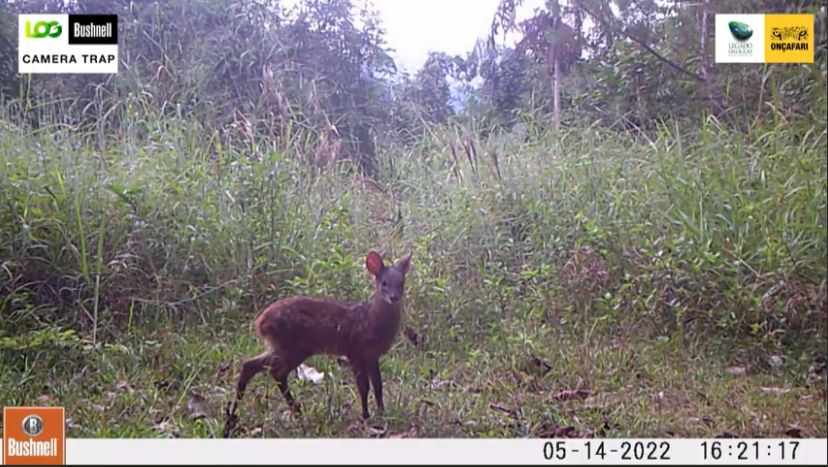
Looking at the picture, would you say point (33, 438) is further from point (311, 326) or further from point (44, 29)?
point (44, 29)

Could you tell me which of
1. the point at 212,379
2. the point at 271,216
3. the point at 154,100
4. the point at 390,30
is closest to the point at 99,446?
the point at 212,379

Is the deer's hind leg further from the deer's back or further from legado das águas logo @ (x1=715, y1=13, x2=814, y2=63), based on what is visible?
legado das águas logo @ (x1=715, y1=13, x2=814, y2=63)

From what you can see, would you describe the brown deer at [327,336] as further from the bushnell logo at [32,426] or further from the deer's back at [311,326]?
the bushnell logo at [32,426]

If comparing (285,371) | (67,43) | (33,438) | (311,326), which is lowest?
(33,438)

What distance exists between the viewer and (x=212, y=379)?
2.02 m

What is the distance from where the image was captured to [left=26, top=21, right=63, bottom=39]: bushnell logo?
6.66 feet

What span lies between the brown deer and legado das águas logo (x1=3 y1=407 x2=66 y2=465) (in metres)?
0.40

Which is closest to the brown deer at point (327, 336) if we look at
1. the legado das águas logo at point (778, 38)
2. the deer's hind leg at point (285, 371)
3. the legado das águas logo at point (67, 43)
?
the deer's hind leg at point (285, 371)

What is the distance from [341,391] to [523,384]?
0.43 metres

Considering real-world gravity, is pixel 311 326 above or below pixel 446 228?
below

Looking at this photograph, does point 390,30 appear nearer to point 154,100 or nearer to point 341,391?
point 154,100

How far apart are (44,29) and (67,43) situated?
0.06m

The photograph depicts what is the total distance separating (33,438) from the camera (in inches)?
77.0

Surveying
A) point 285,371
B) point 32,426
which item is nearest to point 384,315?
point 285,371
